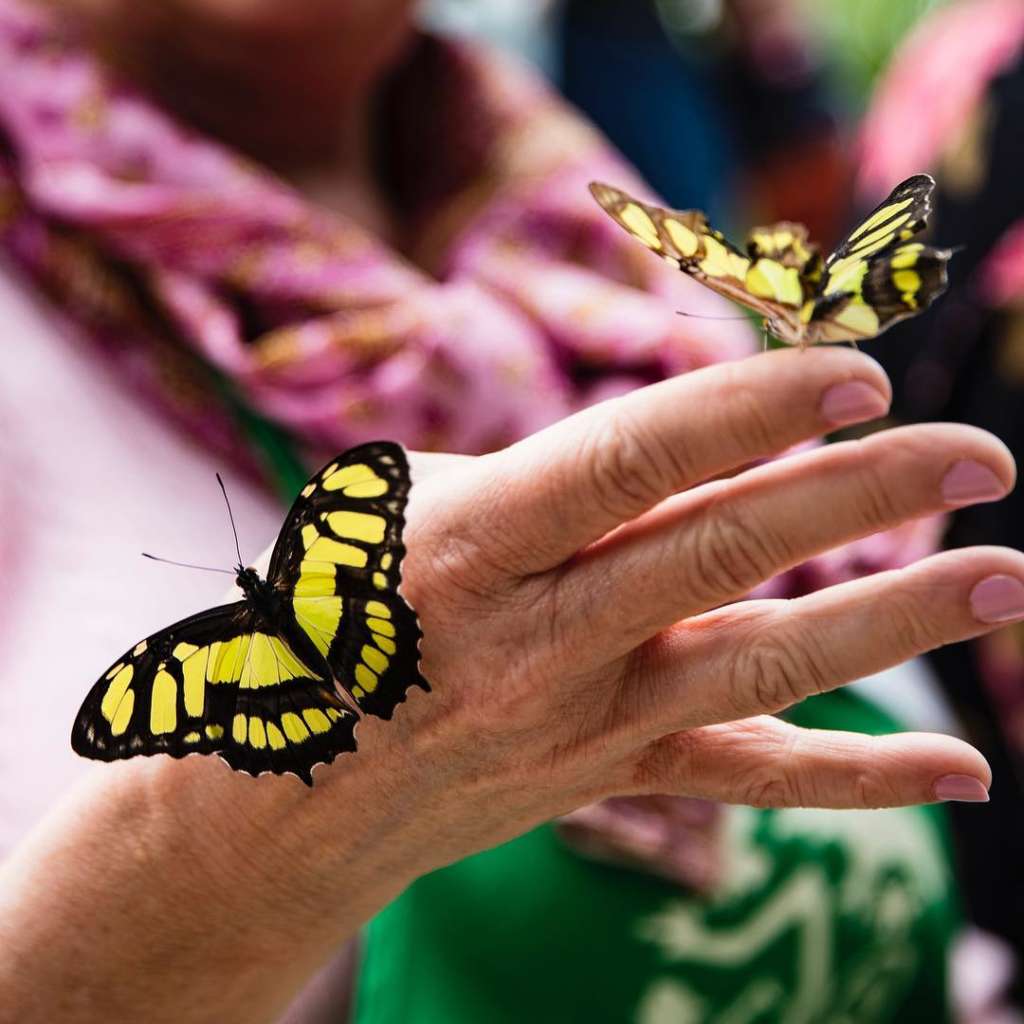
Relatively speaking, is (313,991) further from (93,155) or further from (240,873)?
(93,155)

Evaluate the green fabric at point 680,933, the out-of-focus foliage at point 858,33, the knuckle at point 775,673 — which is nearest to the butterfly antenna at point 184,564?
the green fabric at point 680,933

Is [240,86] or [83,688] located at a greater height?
[240,86]

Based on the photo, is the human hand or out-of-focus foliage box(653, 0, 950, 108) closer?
the human hand

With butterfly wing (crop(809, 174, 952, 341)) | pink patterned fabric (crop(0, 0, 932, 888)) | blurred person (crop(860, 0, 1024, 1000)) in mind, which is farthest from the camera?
blurred person (crop(860, 0, 1024, 1000))

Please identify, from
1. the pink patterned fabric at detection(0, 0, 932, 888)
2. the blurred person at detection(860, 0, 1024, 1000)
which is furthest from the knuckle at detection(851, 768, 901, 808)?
the blurred person at detection(860, 0, 1024, 1000)

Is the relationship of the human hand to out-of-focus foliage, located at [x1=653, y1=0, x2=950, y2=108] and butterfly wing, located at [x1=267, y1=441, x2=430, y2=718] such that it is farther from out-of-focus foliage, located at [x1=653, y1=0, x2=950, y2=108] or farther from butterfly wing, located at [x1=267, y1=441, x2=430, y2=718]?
out-of-focus foliage, located at [x1=653, y1=0, x2=950, y2=108]

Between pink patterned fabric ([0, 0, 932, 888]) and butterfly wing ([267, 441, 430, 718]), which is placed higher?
pink patterned fabric ([0, 0, 932, 888])

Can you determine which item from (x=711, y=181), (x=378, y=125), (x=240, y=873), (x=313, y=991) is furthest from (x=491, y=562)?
(x=711, y=181)
